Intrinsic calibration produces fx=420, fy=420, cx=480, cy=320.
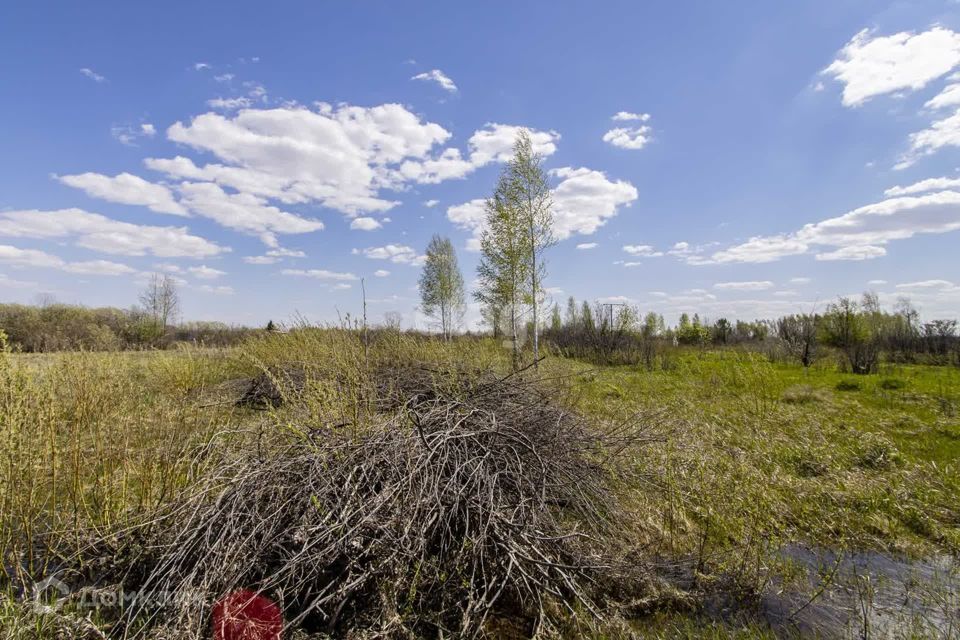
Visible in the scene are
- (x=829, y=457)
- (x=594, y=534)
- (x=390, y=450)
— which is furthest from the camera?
(x=829, y=457)

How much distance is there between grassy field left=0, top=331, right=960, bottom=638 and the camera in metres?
2.60

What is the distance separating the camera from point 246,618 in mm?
2146

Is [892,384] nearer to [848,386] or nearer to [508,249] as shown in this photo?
[848,386]

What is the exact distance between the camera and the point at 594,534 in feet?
10.2

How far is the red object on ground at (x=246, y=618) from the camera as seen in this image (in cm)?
207

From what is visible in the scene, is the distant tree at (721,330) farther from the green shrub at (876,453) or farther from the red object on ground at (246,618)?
the red object on ground at (246,618)

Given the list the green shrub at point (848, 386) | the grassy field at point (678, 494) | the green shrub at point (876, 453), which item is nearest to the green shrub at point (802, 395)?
the green shrub at point (848, 386)

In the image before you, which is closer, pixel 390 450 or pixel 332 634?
pixel 332 634

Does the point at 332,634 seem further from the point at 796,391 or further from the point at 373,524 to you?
the point at 796,391

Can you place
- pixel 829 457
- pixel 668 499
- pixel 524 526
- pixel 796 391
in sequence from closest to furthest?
pixel 524 526 → pixel 668 499 → pixel 829 457 → pixel 796 391

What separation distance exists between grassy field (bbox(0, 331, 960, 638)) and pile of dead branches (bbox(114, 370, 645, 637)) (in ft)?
1.01

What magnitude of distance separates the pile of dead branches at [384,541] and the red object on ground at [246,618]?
0.07 m

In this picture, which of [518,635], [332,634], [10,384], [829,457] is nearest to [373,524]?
[332,634]

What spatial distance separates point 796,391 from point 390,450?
11030 millimetres
